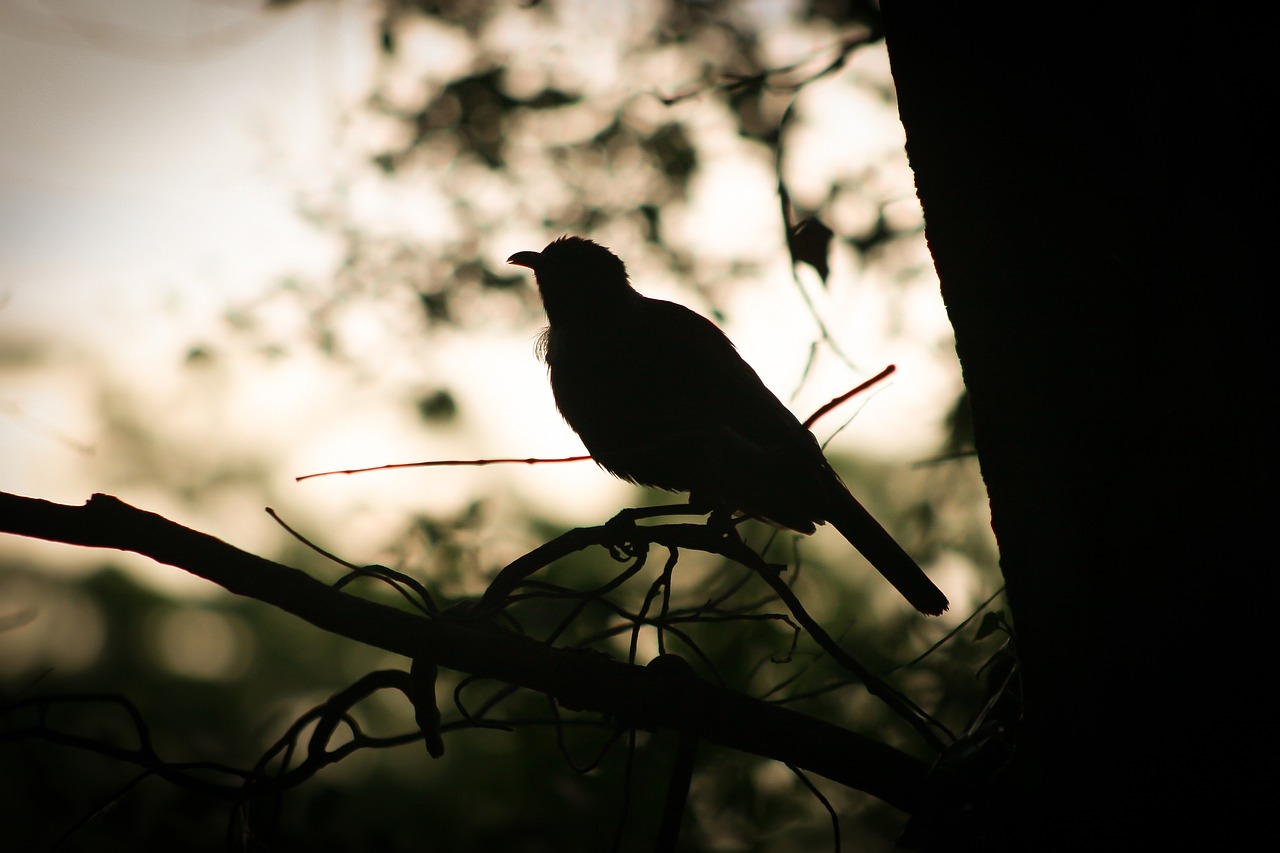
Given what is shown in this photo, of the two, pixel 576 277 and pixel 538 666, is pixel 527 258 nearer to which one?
pixel 576 277

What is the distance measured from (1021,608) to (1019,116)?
33.1 inches

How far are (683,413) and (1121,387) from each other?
2505 mm

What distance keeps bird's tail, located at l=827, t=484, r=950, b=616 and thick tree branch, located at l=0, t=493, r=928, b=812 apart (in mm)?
1700

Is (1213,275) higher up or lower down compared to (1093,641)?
higher up

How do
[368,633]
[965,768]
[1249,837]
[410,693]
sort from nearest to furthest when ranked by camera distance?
1. [1249,837]
2. [368,633]
3. [965,768]
4. [410,693]

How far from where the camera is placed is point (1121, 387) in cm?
148

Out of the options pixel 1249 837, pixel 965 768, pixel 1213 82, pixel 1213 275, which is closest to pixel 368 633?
pixel 965 768

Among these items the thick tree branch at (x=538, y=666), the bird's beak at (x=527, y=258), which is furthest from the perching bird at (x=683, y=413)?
the thick tree branch at (x=538, y=666)

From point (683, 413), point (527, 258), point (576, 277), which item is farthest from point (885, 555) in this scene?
point (527, 258)

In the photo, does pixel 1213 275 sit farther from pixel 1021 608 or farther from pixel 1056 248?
pixel 1021 608

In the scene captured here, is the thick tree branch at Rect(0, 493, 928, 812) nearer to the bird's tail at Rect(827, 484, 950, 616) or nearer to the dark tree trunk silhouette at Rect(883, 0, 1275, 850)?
the dark tree trunk silhouette at Rect(883, 0, 1275, 850)

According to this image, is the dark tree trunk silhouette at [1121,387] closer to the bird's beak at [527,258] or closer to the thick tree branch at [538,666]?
the thick tree branch at [538,666]

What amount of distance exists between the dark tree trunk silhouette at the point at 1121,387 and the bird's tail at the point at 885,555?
170 cm

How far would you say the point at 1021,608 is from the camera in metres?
1.58
